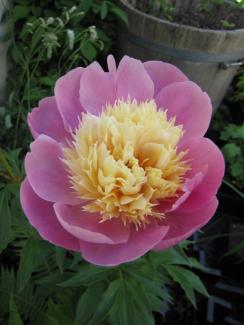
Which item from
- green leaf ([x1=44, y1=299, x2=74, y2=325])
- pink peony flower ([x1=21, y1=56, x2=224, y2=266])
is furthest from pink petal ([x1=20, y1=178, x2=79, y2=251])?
green leaf ([x1=44, y1=299, x2=74, y2=325])

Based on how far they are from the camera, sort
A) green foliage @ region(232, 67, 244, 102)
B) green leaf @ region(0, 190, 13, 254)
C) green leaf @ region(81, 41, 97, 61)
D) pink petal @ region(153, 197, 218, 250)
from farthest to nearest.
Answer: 1. green foliage @ region(232, 67, 244, 102)
2. green leaf @ region(81, 41, 97, 61)
3. green leaf @ region(0, 190, 13, 254)
4. pink petal @ region(153, 197, 218, 250)

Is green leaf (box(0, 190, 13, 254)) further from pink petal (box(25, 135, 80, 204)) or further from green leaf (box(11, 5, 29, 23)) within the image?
green leaf (box(11, 5, 29, 23))

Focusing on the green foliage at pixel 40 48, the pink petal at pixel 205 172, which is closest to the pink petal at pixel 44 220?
the pink petal at pixel 205 172

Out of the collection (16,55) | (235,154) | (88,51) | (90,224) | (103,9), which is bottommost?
(235,154)

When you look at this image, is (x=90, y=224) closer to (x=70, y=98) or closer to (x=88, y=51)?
(x=70, y=98)


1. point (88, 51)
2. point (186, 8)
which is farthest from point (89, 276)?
point (186, 8)

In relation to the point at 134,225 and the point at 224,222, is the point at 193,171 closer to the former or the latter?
the point at 134,225
